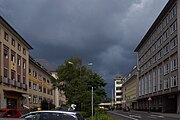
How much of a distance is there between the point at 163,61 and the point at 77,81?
21.9 meters

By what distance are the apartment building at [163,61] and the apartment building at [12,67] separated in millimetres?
25814

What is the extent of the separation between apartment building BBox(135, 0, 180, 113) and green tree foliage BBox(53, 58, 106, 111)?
12561 millimetres

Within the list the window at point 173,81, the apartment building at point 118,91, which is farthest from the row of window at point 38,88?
the apartment building at point 118,91

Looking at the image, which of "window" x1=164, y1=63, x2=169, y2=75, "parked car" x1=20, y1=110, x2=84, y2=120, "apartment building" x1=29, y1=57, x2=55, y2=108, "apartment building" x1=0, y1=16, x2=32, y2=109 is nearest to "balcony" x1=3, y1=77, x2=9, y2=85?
"apartment building" x1=0, y1=16, x2=32, y2=109

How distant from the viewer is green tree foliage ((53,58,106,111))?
46566 mm

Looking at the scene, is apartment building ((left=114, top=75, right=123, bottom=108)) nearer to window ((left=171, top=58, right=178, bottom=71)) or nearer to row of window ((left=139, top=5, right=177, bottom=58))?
row of window ((left=139, top=5, right=177, bottom=58))

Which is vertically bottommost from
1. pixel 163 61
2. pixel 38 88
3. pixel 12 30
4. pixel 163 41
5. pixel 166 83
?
pixel 38 88

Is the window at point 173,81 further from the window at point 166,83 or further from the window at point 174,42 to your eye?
the window at point 174,42

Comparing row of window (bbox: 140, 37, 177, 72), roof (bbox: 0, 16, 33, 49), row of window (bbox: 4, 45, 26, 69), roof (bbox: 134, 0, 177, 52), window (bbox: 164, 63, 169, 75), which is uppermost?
roof (bbox: 134, 0, 177, 52)

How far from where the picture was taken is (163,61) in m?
66.5

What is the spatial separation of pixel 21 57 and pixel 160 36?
3113cm

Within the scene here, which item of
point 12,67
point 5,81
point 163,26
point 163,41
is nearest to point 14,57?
point 12,67

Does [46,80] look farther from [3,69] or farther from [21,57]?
[3,69]

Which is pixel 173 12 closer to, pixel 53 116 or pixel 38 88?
pixel 38 88
